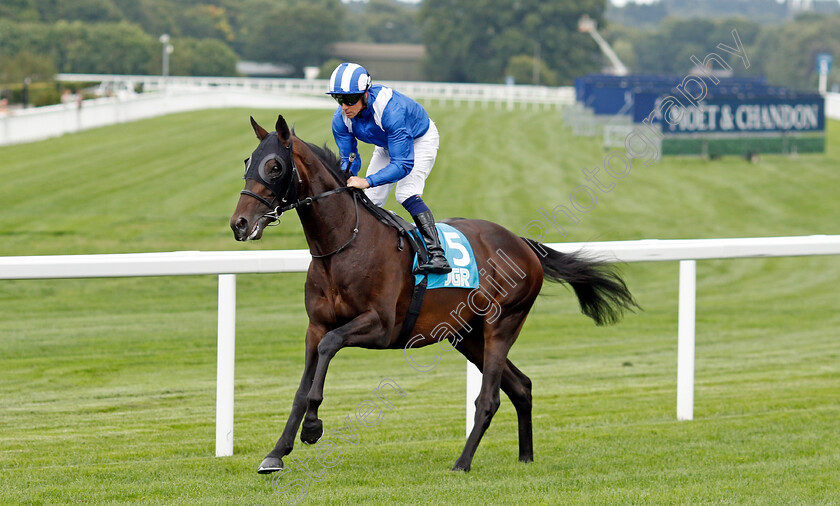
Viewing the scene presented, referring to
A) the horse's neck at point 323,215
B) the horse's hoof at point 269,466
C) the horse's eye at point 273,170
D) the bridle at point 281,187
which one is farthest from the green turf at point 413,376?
the horse's eye at point 273,170

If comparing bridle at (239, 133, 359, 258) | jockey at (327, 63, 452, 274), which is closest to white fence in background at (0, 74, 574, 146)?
jockey at (327, 63, 452, 274)

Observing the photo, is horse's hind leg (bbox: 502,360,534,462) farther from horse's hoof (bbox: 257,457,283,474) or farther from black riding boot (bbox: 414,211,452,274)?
horse's hoof (bbox: 257,457,283,474)

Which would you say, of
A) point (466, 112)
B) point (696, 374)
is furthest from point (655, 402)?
point (466, 112)

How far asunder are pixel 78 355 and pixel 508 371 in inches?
161

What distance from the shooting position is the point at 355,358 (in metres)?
8.67

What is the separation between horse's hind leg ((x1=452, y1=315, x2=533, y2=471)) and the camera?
4.73 meters

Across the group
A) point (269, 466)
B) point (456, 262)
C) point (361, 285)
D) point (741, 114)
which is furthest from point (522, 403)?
point (741, 114)

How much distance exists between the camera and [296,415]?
4258 millimetres

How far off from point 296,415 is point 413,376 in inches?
145

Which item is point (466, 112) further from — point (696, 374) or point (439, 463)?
point (439, 463)

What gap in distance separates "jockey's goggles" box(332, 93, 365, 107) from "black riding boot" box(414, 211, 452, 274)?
1.96 feet

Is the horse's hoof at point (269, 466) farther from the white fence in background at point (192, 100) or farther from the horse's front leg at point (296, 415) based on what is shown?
the white fence in background at point (192, 100)

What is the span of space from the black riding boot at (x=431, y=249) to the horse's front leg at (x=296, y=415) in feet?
1.89

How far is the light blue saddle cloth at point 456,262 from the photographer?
4723 millimetres
